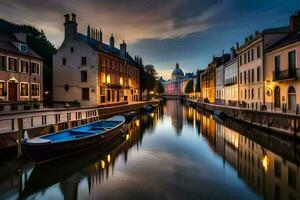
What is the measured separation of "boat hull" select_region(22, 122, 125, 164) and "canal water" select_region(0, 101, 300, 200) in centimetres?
45

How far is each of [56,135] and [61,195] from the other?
6612mm

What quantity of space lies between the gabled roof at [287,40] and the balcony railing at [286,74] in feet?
9.27

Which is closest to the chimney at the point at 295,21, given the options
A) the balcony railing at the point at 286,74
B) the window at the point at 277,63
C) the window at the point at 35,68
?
the window at the point at 277,63

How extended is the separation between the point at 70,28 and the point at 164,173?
104 feet

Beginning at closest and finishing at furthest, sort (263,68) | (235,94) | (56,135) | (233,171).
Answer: (233,171), (56,135), (263,68), (235,94)

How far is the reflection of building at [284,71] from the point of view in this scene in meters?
24.6

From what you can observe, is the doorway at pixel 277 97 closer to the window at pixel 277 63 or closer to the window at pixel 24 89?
the window at pixel 277 63

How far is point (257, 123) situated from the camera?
2603 cm

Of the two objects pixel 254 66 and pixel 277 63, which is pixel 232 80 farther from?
pixel 277 63

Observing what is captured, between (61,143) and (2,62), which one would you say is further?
(2,62)

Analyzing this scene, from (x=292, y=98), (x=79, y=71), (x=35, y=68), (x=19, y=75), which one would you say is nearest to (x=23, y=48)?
(x=35, y=68)

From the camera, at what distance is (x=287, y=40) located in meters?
27.0

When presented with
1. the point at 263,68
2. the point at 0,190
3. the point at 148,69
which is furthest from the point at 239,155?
the point at 148,69

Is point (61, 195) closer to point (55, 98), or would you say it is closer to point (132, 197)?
point (132, 197)
